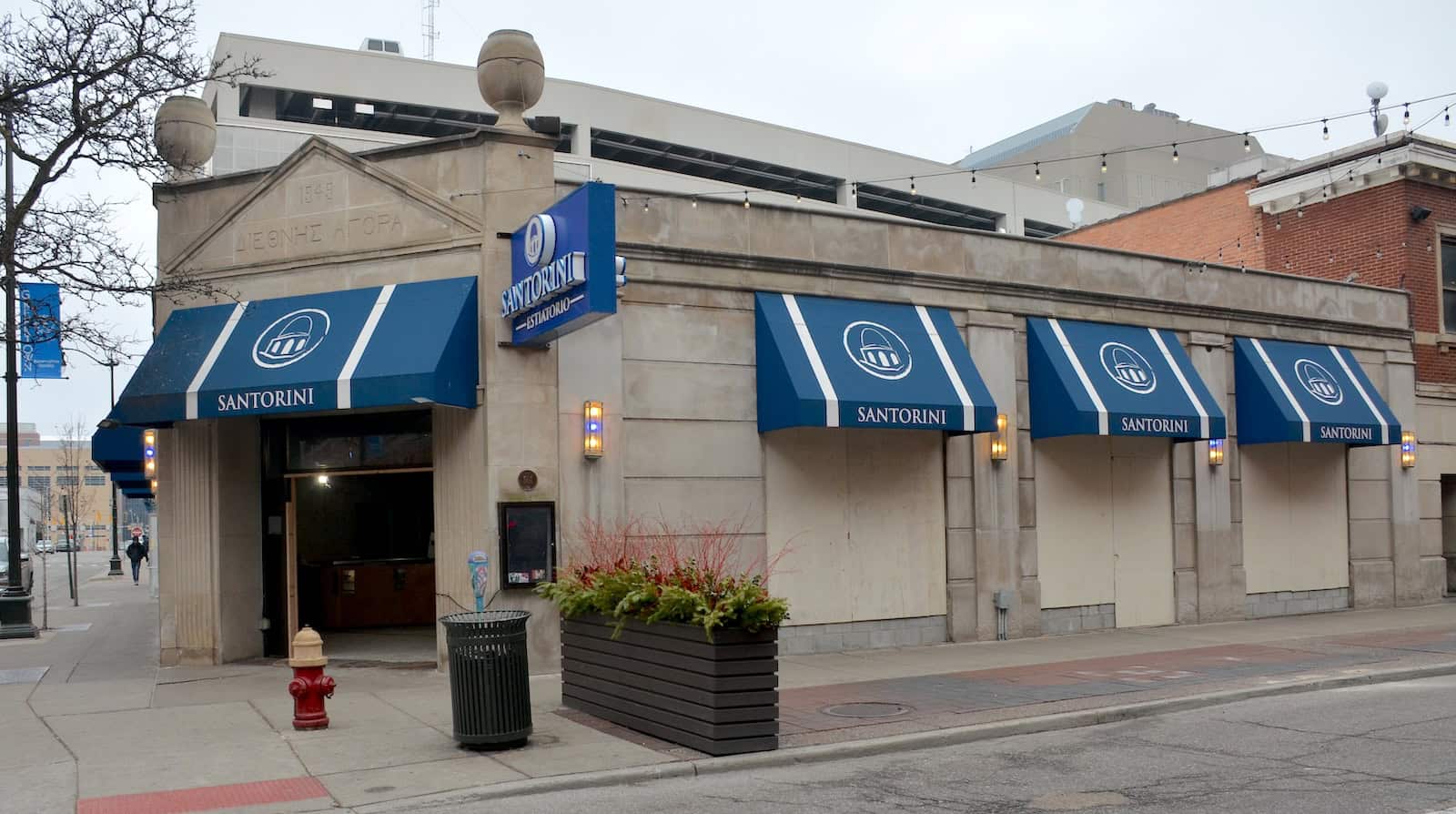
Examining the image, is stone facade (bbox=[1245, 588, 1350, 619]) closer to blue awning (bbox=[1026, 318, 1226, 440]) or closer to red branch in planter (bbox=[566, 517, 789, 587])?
blue awning (bbox=[1026, 318, 1226, 440])

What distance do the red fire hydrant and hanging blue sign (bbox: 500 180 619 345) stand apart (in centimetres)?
408

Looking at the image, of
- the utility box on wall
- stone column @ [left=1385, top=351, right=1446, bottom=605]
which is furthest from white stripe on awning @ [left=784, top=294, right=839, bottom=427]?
stone column @ [left=1385, top=351, right=1446, bottom=605]

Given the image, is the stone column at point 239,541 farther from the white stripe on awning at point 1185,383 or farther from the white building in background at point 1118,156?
the white building in background at point 1118,156

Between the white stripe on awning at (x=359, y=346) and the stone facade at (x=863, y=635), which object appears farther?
the stone facade at (x=863, y=635)

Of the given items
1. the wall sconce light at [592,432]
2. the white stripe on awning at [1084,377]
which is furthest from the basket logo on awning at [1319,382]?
the wall sconce light at [592,432]

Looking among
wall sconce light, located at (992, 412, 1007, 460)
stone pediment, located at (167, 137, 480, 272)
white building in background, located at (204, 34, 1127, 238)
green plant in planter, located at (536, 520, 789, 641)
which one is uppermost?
white building in background, located at (204, 34, 1127, 238)

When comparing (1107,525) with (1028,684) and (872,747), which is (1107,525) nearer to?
(1028,684)

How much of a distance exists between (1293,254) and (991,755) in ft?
63.2

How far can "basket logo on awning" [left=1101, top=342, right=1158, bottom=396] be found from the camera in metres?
18.4

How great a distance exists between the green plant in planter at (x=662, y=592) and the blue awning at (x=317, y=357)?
105 inches

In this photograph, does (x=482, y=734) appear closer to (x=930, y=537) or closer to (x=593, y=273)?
(x=593, y=273)

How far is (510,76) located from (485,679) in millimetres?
8000

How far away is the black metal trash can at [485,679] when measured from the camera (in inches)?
384

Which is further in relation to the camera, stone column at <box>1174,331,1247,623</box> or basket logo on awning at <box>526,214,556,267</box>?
stone column at <box>1174,331,1247,623</box>
